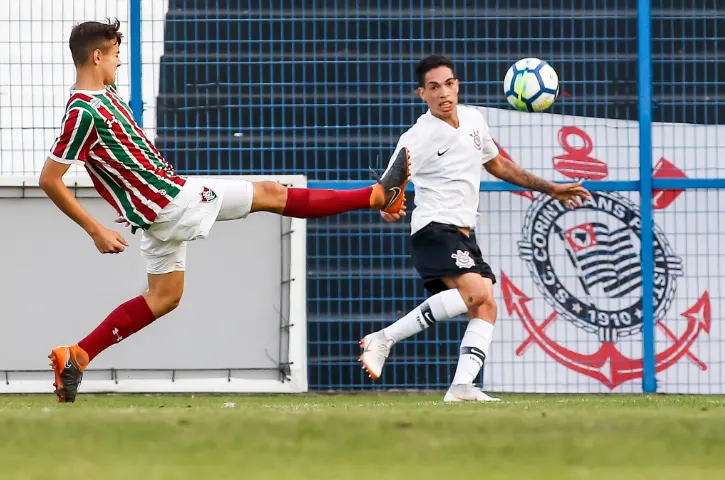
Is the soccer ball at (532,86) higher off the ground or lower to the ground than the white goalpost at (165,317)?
higher

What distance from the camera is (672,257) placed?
25.9 feet

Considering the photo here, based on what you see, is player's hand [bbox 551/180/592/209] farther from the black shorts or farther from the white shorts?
the white shorts

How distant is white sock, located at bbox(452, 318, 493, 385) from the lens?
603 cm

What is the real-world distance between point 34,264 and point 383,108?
2.25 m

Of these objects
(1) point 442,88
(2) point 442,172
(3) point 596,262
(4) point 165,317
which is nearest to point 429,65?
(1) point 442,88

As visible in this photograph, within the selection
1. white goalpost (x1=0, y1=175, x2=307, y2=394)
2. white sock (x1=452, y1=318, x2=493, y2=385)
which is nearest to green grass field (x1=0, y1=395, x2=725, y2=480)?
white sock (x1=452, y1=318, x2=493, y2=385)

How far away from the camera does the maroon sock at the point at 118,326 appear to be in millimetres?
5777

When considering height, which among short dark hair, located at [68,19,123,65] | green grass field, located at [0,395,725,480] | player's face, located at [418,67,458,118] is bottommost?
green grass field, located at [0,395,725,480]

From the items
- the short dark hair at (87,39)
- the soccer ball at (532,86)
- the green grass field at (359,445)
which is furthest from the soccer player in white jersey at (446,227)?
the green grass field at (359,445)

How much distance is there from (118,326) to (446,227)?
1.57 metres

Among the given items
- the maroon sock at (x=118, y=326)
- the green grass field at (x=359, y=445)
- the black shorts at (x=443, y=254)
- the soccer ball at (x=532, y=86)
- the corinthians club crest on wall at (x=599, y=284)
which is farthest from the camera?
the corinthians club crest on wall at (x=599, y=284)

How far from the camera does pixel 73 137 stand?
5.33 m

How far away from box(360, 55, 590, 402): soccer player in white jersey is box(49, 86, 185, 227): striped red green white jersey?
3.70 feet

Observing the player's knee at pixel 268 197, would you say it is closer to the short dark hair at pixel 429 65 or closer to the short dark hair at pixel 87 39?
the short dark hair at pixel 87 39
